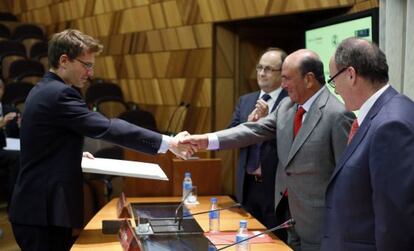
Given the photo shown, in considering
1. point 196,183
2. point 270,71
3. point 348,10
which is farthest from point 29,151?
point 348,10

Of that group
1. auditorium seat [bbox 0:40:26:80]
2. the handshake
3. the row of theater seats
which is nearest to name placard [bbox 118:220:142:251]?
the handshake

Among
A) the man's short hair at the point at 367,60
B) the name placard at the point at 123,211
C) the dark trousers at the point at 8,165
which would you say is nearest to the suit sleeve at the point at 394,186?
the man's short hair at the point at 367,60

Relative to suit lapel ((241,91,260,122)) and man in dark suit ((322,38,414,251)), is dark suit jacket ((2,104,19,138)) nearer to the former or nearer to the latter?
suit lapel ((241,91,260,122))

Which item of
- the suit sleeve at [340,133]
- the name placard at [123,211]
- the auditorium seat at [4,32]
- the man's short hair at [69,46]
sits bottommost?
the name placard at [123,211]

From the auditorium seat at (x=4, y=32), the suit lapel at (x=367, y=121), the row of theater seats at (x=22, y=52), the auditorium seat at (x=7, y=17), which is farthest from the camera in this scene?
the auditorium seat at (x=7, y=17)

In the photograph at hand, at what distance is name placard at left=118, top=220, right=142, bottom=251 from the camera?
6.48 ft

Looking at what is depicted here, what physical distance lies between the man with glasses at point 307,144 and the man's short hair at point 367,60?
0.55m

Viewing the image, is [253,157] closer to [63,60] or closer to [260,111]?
[260,111]

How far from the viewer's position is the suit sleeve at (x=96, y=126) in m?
2.20

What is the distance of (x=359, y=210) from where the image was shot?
5.41 ft

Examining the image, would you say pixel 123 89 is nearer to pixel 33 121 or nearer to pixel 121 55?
pixel 121 55

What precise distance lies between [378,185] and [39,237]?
1.40m

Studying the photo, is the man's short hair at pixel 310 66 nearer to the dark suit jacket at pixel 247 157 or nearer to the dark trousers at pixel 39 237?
the dark suit jacket at pixel 247 157

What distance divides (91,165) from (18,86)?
4.07m
